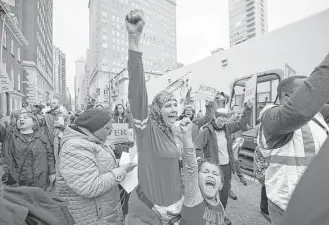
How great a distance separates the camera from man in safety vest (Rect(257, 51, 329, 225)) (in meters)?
1.23

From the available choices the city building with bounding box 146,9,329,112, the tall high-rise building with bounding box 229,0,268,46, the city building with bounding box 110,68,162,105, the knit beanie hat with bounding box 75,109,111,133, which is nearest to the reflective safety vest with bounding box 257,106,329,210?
the knit beanie hat with bounding box 75,109,111,133

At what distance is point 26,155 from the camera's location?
376 cm

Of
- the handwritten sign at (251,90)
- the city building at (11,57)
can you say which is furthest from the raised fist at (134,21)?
the city building at (11,57)

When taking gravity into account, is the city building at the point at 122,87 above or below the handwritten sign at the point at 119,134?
above

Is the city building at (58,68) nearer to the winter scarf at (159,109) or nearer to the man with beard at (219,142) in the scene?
the man with beard at (219,142)

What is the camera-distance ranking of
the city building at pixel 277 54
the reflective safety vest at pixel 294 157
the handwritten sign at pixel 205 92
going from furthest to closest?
the handwritten sign at pixel 205 92
the city building at pixel 277 54
the reflective safety vest at pixel 294 157

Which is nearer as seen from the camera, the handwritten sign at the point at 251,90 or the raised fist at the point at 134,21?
the raised fist at the point at 134,21

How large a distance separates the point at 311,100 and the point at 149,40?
4108 inches

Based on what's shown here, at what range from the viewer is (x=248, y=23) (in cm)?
10762

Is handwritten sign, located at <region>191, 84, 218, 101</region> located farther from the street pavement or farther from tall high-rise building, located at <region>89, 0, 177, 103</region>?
tall high-rise building, located at <region>89, 0, 177, 103</region>

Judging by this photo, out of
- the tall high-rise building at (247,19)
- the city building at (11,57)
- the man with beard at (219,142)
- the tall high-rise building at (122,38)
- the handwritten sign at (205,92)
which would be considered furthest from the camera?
the tall high-rise building at (247,19)

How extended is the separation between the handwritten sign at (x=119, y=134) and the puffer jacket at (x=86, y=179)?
230 cm

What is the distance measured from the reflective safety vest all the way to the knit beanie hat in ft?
5.00

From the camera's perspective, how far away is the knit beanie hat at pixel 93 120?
7.27 ft
